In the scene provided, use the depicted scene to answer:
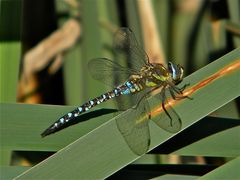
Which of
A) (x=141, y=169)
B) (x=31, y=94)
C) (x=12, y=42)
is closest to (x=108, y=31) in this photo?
(x=31, y=94)

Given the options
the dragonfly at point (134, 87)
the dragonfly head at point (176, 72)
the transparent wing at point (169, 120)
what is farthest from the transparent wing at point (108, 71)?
the transparent wing at point (169, 120)

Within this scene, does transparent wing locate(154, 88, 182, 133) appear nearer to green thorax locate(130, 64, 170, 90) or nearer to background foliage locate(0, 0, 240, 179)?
background foliage locate(0, 0, 240, 179)

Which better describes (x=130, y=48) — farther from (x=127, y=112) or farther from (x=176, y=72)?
(x=127, y=112)

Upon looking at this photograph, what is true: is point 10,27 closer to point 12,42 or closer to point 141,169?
point 12,42

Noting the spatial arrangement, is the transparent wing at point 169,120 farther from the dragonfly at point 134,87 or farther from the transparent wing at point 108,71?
the transparent wing at point 108,71

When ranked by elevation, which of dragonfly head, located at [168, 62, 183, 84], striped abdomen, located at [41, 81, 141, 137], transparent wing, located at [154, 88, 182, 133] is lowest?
transparent wing, located at [154, 88, 182, 133]

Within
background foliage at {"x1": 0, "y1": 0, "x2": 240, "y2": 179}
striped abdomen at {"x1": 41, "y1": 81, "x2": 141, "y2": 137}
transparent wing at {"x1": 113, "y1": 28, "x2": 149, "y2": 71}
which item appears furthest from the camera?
transparent wing at {"x1": 113, "y1": 28, "x2": 149, "y2": 71}

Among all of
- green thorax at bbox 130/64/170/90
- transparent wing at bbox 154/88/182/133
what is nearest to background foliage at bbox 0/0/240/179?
transparent wing at bbox 154/88/182/133

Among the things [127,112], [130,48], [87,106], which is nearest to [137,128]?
[127,112]
